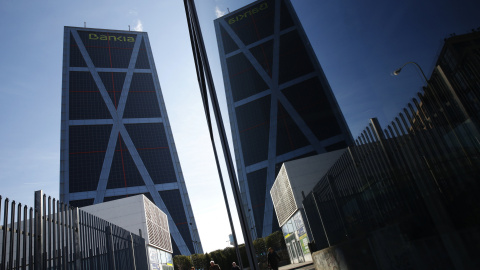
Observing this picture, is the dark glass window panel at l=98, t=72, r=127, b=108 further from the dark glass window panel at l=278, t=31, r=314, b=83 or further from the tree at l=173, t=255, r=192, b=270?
the dark glass window panel at l=278, t=31, r=314, b=83

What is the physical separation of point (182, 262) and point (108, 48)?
3533 centimetres

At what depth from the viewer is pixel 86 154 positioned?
35875 mm

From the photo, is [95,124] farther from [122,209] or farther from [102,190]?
[122,209]

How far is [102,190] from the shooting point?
33.8m

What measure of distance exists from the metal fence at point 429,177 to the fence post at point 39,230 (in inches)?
142

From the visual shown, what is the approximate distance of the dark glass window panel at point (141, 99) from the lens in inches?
1628

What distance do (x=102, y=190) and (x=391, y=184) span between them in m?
37.6

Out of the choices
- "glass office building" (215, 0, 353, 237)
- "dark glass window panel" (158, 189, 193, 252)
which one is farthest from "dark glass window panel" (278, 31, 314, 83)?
"dark glass window panel" (158, 189, 193, 252)

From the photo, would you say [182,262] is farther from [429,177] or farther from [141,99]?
[429,177]

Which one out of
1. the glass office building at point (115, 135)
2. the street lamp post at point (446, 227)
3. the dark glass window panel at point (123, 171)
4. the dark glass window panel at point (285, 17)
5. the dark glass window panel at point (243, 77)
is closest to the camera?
the street lamp post at point (446, 227)

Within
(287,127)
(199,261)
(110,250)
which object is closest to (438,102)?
(287,127)

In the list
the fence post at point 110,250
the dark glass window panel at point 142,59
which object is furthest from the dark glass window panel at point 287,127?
the dark glass window panel at point 142,59

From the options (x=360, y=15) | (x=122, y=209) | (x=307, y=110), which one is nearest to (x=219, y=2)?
(x=307, y=110)

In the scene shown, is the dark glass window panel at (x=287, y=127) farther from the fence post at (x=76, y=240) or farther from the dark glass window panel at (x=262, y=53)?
the fence post at (x=76, y=240)
